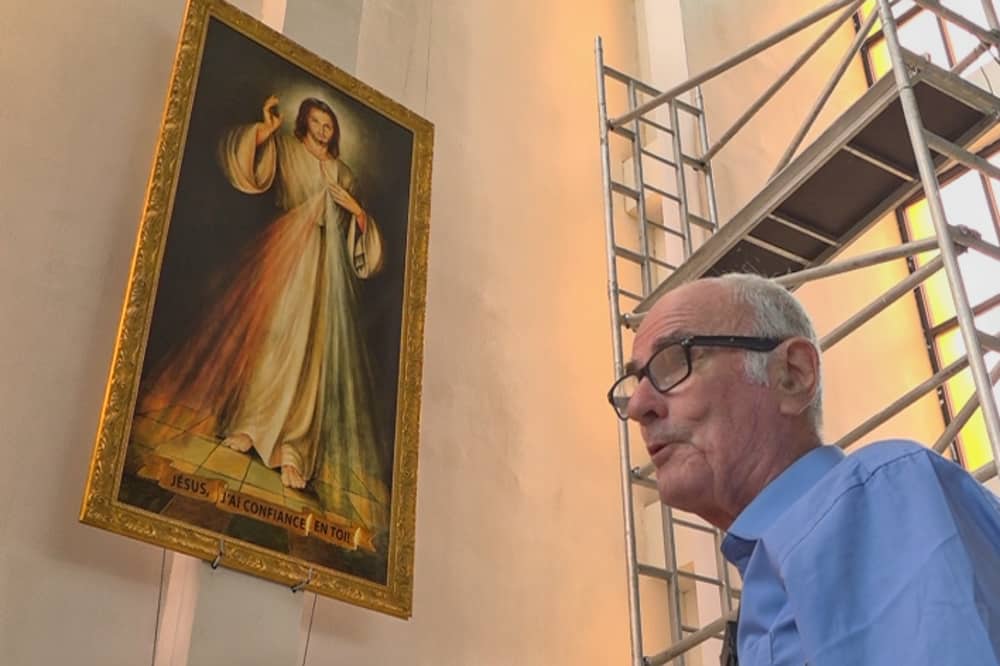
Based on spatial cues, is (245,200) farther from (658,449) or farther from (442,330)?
(658,449)

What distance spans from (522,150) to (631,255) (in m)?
2.03

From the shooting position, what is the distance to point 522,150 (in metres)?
7.45

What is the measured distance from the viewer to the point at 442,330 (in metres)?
6.41

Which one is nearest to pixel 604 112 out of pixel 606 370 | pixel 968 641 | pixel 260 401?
pixel 606 370

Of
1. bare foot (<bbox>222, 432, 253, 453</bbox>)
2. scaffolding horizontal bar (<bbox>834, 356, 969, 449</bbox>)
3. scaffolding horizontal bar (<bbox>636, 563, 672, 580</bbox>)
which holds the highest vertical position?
bare foot (<bbox>222, 432, 253, 453</bbox>)

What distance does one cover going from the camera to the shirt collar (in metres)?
1.43

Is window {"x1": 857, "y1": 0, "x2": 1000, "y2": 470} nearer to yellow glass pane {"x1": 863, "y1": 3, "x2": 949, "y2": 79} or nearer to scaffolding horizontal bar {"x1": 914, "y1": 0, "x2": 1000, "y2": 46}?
yellow glass pane {"x1": 863, "y1": 3, "x2": 949, "y2": 79}

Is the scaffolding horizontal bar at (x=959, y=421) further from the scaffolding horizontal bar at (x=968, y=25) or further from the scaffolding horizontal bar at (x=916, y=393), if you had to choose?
the scaffolding horizontal bar at (x=968, y=25)

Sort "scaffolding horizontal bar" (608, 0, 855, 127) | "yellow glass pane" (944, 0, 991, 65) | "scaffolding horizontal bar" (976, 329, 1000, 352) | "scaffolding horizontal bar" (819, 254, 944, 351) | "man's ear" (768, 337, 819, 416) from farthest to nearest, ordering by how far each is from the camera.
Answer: "yellow glass pane" (944, 0, 991, 65) < "scaffolding horizontal bar" (608, 0, 855, 127) < "scaffolding horizontal bar" (819, 254, 944, 351) < "scaffolding horizontal bar" (976, 329, 1000, 352) < "man's ear" (768, 337, 819, 416)

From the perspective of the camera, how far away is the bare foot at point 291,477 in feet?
16.6

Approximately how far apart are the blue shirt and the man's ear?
0.43 m

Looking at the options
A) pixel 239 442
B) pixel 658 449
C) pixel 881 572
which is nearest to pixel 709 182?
pixel 239 442

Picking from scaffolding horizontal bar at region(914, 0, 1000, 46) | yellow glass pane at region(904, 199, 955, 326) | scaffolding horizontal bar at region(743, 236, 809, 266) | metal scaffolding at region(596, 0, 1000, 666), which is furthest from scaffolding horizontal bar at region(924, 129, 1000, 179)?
yellow glass pane at region(904, 199, 955, 326)

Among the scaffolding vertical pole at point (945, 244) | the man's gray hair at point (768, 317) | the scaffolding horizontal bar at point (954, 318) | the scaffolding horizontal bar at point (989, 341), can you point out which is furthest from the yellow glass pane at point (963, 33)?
the man's gray hair at point (768, 317)
